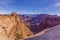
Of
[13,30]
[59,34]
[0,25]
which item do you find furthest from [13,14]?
[59,34]

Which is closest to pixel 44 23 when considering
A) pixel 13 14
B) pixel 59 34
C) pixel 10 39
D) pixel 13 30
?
pixel 13 14

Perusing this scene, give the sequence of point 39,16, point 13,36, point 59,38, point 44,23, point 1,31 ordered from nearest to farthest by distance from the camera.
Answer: point 59,38 → point 1,31 → point 13,36 → point 44,23 → point 39,16

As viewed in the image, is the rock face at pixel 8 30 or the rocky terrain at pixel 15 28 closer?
the rocky terrain at pixel 15 28

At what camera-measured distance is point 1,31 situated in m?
28.0

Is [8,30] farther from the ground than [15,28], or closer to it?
farther from the ground

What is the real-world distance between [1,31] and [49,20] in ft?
159

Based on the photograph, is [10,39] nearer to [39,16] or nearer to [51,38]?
[51,38]

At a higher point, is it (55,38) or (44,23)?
(55,38)

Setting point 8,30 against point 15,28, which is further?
point 15,28

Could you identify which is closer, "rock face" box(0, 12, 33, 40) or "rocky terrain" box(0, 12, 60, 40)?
"rocky terrain" box(0, 12, 60, 40)

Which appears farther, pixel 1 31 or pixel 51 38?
pixel 1 31

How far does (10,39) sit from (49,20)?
145 ft

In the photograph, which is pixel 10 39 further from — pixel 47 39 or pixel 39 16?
pixel 39 16

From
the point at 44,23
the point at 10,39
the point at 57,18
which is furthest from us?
the point at 44,23
